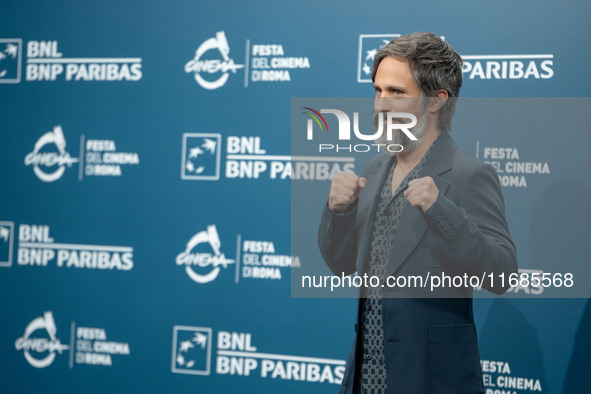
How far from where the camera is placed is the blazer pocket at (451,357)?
184cm

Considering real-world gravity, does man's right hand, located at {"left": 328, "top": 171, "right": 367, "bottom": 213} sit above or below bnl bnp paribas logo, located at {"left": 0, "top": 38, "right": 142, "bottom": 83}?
below

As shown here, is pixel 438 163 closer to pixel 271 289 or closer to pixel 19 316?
pixel 271 289

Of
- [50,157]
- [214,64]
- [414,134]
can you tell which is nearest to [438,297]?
[414,134]

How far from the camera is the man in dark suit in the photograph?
6.02 feet

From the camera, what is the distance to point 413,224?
6.12 feet

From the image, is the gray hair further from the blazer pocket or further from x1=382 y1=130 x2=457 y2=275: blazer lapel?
the blazer pocket

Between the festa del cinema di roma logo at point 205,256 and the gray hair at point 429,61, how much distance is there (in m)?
1.42

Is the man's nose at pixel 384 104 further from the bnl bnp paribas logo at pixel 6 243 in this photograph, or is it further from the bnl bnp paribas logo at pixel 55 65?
the bnl bnp paribas logo at pixel 6 243

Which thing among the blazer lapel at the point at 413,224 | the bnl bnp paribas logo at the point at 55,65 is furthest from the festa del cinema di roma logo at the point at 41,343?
the blazer lapel at the point at 413,224

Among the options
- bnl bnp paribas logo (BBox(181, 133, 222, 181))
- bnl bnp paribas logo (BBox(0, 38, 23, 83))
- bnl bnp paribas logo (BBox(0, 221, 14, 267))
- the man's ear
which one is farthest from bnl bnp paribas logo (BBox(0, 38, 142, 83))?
the man's ear

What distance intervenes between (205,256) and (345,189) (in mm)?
1368

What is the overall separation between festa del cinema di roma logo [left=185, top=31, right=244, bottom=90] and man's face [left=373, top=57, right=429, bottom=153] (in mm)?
1238

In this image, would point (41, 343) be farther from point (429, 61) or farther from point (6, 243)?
point (429, 61)

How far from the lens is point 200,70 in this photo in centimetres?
308
